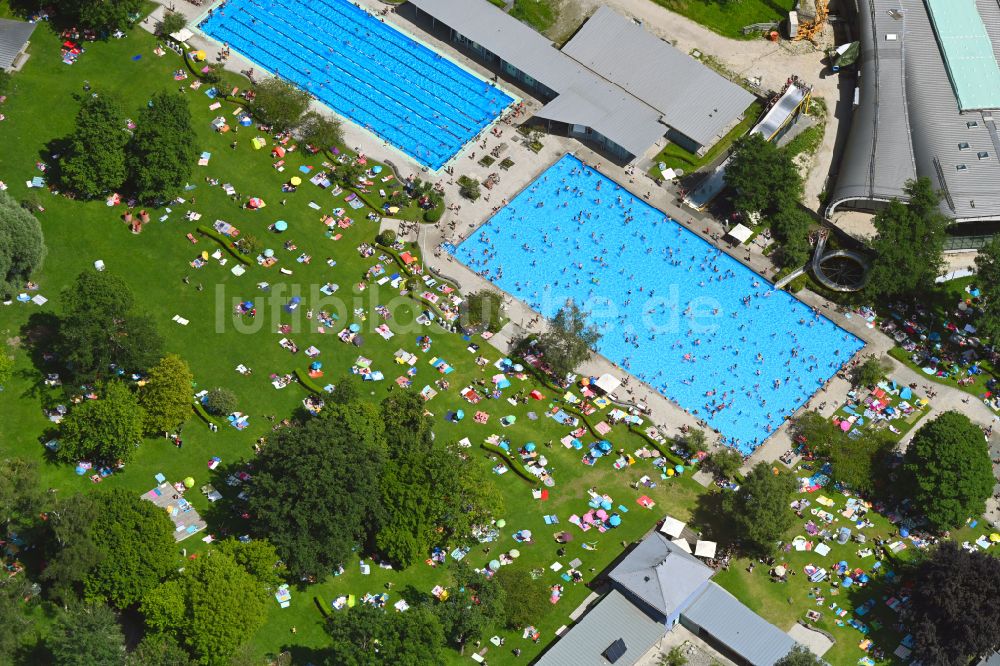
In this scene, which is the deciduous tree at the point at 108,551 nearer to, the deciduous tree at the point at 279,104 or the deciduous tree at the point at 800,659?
the deciduous tree at the point at 279,104

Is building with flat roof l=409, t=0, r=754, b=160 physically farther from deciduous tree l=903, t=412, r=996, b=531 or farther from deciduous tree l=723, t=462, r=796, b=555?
deciduous tree l=903, t=412, r=996, b=531

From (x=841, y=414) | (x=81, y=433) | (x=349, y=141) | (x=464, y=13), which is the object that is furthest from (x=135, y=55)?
(x=841, y=414)

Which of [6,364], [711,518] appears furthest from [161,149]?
[711,518]

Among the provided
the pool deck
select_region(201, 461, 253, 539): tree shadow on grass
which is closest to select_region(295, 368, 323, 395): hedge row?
select_region(201, 461, 253, 539): tree shadow on grass

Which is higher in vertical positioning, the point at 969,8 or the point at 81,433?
the point at 969,8

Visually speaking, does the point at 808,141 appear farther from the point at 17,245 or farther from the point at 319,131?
the point at 17,245

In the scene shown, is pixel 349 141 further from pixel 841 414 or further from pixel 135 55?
pixel 841 414
